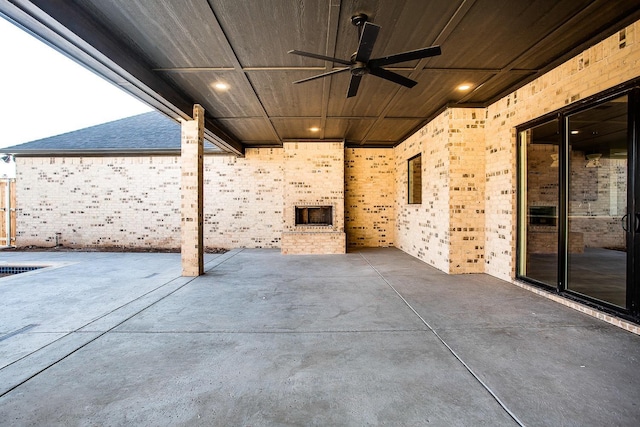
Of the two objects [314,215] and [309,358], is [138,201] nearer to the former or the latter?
[314,215]

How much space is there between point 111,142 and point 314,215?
22.2ft

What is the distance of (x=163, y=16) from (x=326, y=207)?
5.68m

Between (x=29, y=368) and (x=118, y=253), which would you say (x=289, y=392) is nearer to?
(x=29, y=368)

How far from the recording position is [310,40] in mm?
3109

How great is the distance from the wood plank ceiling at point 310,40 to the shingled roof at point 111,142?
4.54 metres

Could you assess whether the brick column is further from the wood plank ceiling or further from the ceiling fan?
the ceiling fan

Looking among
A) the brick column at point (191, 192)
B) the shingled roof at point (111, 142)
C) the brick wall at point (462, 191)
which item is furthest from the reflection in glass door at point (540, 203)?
the shingled roof at point (111, 142)

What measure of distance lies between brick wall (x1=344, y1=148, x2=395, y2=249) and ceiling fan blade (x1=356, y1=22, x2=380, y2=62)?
5.70 meters

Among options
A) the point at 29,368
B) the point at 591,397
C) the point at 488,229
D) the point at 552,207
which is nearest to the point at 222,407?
the point at 29,368

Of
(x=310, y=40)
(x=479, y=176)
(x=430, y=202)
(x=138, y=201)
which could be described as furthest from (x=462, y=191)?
(x=138, y=201)

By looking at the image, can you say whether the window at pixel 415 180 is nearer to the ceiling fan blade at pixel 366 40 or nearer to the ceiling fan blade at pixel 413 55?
the ceiling fan blade at pixel 413 55

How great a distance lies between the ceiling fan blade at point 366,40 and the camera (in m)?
2.34

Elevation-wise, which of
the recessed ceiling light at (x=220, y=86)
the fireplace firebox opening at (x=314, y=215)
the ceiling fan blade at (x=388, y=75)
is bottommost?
the fireplace firebox opening at (x=314, y=215)

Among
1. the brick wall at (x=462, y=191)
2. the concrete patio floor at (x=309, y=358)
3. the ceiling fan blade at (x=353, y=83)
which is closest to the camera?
the concrete patio floor at (x=309, y=358)
